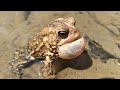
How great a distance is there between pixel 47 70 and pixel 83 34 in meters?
1.69

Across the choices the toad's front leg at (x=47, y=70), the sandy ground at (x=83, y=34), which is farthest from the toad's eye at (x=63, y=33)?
the sandy ground at (x=83, y=34)

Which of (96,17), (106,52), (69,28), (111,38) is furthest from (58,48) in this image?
(96,17)

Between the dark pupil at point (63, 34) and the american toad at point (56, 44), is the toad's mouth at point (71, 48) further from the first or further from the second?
the dark pupil at point (63, 34)

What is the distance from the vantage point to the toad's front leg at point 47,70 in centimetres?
542

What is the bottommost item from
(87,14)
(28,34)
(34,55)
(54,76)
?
(54,76)

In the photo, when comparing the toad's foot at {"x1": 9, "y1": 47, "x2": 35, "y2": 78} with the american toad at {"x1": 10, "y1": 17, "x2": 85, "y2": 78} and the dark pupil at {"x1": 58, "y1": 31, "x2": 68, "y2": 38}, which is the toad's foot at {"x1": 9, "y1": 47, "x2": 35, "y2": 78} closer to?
the american toad at {"x1": 10, "y1": 17, "x2": 85, "y2": 78}

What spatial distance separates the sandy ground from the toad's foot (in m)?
0.10

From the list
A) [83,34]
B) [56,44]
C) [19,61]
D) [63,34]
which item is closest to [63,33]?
[63,34]

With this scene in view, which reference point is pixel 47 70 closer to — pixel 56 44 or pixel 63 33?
pixel 56 44

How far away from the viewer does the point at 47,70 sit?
5.45 metres

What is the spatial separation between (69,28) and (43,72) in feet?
3.20

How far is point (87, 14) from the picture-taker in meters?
7.81

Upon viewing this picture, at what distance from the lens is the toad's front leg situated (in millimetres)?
5419

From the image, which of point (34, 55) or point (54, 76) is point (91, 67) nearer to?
point (54, 76)
